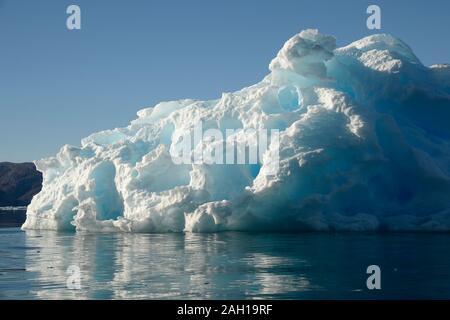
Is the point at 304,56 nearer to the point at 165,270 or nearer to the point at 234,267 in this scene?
the point at 234,267

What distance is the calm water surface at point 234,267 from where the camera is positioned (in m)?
12.7

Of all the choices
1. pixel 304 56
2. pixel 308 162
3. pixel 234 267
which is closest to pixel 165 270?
pixel 234 267

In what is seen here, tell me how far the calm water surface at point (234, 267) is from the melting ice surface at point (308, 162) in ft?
5.89

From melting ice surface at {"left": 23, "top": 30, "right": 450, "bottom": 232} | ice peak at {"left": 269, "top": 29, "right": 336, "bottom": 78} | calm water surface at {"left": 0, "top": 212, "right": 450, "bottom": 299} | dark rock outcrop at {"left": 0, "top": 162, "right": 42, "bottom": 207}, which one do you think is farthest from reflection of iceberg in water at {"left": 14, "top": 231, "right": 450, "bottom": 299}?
dark rock outcrop at {"left": 0, "top": 162, "right": 42, "bottom": 207}

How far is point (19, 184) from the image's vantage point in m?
113

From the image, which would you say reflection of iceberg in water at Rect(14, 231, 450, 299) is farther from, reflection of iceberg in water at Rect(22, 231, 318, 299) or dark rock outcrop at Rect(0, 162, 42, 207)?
dark rock outcrop at Rect(0, 162, 42, 207)

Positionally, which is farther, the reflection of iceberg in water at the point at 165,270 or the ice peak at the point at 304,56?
the ice peak at the point at 304,56

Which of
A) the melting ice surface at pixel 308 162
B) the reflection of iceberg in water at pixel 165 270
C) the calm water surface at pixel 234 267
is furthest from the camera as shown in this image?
the melting ice surface at pixel 308 162

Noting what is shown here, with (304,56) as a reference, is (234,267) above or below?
below

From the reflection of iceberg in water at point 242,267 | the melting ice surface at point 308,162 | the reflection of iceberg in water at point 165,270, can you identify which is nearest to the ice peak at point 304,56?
the melting ice surface at point 308,162

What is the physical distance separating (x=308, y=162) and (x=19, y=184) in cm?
9560

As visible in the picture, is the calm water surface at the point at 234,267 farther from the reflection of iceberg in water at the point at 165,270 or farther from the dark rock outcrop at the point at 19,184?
the dark rock outcrop at the point at 19,184

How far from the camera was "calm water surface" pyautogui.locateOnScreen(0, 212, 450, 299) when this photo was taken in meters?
12.7
